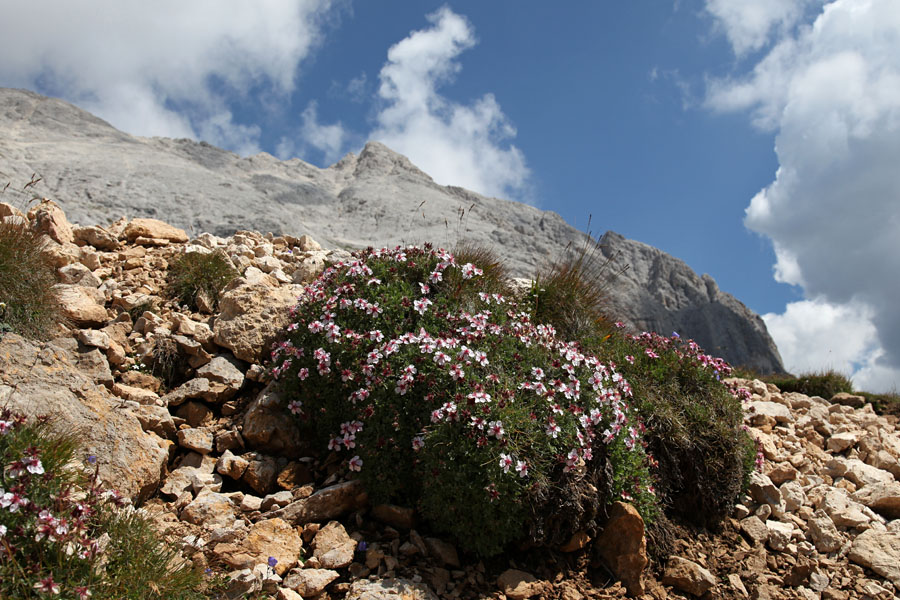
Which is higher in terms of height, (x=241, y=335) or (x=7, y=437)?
(x=241, y=335)

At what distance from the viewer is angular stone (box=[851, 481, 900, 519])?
6.47m

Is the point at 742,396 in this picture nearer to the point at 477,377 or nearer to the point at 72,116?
the point at 477,377

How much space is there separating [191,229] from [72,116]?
7.14m

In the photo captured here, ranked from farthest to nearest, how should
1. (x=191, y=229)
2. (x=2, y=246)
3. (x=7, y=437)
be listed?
(x=191, y=229) → (x=2, y=246) → (x=7, y=437)

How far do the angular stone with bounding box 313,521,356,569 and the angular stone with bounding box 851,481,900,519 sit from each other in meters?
5.66

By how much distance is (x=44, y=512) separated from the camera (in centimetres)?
324

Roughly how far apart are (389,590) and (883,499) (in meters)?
5.62

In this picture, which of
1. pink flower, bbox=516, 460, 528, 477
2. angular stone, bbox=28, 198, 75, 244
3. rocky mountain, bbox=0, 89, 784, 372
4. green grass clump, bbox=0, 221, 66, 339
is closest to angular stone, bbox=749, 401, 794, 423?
rocky mountain, bbox=0, 89, 784, 372

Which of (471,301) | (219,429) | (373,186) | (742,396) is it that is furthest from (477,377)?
(373,186)

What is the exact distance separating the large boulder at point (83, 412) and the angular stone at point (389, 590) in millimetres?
1922

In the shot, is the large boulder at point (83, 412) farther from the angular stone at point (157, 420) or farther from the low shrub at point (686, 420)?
the low shrub at point (686, 420)

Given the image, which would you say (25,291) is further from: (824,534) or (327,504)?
(824,534)

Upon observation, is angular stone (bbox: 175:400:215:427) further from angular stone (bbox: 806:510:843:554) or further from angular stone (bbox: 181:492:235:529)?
angular stone (bbox: 806:510:843:554)

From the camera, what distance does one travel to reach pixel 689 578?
481 cm
